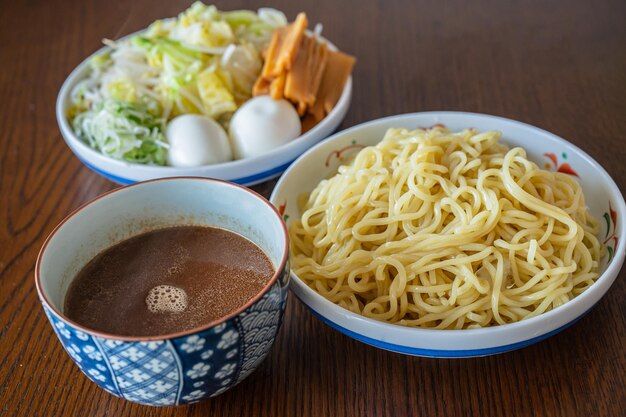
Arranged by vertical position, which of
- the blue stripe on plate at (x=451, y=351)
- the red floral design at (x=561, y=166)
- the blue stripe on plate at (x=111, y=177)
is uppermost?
the red floral design at (x=561, y=166)

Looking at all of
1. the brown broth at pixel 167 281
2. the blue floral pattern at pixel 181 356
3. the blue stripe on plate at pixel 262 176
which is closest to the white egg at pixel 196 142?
the blue stripe on plate at pixel 262 176

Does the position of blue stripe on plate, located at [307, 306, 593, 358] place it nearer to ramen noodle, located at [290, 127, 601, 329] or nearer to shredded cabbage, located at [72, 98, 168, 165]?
ramen noodle, located at [290, 127, 601, 329]

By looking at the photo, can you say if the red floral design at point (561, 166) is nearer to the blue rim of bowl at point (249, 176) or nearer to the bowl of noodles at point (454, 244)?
the bowl of noodles at point (454, 244)

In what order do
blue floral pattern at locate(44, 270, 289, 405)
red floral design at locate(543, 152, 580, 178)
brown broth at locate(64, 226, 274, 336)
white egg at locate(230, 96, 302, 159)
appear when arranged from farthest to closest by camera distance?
white egg at locate(230, 96, 302, 159)
red floral design at locate(543, 152, 580, 178)
brown broth at locate(64, 226, 274, 336)
blue floral pattern at locate(44, 270, 289, 405)

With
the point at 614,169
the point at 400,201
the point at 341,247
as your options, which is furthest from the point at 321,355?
the point at 614,169

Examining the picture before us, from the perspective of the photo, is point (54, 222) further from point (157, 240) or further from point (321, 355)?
point (321, 355)

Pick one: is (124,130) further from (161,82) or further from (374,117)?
(374,117)

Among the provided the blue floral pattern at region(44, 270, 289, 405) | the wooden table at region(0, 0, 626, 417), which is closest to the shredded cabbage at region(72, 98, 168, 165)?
the wooden table at region(0, 0, 626, 417)
